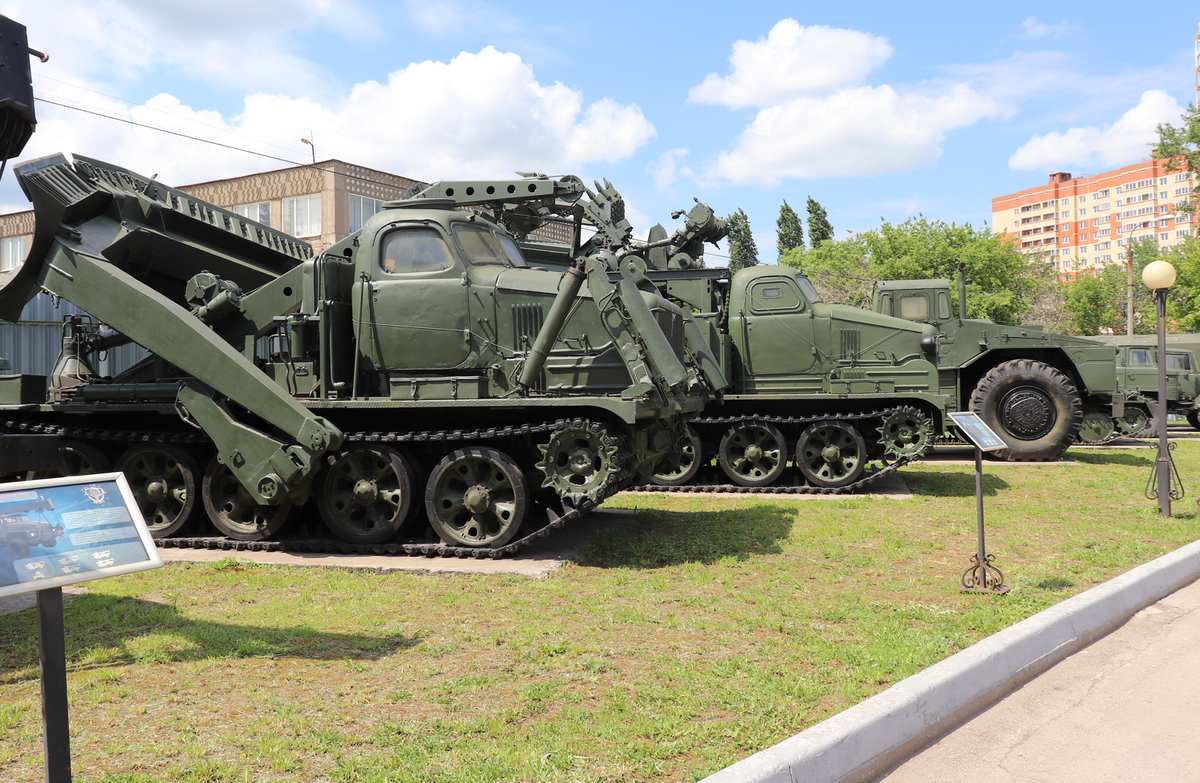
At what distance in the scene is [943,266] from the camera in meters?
38.9

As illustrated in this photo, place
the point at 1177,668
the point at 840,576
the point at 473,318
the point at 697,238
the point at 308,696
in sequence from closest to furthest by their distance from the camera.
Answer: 1. the point at 308,696
2. the point at 1177,668
3. the point at 840,576
4. the point at 473,318
5. the point at 697,238

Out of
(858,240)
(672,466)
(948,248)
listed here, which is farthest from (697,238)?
(858,240)

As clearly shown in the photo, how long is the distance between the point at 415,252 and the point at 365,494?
8.08 feet

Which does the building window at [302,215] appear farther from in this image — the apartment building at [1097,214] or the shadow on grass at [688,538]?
the apartment building at [1097,214]

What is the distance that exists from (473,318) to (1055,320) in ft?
149

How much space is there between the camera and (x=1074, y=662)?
5629 mm

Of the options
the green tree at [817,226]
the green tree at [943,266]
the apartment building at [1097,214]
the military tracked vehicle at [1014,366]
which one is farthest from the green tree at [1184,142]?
the apartment building at [1097,214]

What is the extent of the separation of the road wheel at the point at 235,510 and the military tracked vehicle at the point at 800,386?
6064 mm

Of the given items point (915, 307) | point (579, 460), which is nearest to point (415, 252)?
point (579, 460)

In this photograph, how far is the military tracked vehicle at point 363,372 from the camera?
8.14 metres

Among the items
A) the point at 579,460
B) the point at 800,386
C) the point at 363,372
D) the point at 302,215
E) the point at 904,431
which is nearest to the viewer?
the point at 579,460

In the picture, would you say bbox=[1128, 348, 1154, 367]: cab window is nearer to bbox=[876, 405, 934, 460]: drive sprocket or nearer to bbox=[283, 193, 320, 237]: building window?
bbox=[876, 405, 934, 460]: drive sprocket

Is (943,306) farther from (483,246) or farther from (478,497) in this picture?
(478,497)

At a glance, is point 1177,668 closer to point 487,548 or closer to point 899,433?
point 487,548
